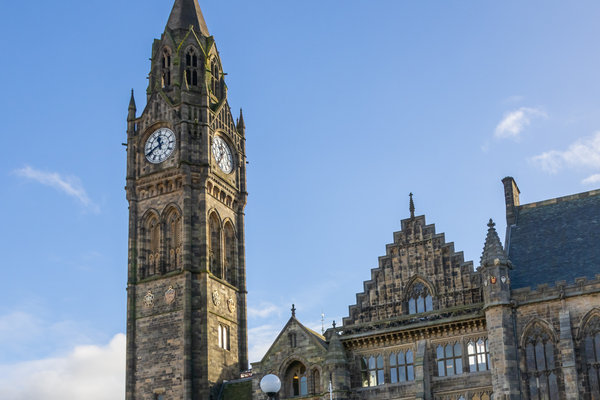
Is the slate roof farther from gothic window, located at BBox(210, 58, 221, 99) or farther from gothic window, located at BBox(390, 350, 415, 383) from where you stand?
gothic window, located at BBox(210, 58, 221, 99)

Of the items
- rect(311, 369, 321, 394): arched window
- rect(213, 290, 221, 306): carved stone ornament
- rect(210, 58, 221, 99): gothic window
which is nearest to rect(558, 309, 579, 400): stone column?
rect(311, 369, 321, 394): arched window

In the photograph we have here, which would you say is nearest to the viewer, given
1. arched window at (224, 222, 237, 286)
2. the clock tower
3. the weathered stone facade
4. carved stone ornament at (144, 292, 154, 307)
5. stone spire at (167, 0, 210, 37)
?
the weathered stone facade

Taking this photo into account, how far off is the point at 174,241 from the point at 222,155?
835 cm

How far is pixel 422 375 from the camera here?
147 ft

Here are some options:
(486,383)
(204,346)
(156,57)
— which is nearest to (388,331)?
(486,383)

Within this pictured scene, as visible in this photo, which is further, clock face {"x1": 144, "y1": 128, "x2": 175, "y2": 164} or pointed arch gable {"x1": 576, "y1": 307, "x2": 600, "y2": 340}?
clock face {"x1": 144, "y1": 128, "x2": 175, "y2": 164}

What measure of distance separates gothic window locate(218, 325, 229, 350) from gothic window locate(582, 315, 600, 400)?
25.8 metres

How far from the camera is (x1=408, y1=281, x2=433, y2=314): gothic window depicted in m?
47.5

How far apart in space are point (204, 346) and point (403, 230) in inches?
636

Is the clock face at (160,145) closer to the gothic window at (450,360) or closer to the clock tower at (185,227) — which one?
the clock tower at (185,227)

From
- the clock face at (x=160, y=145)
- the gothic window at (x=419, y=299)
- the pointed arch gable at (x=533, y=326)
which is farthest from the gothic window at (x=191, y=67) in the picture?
the pointed arch gable at (x=533, y=326)

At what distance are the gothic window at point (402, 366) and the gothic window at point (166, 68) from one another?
30.3 m

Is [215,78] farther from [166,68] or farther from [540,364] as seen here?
[540,364]

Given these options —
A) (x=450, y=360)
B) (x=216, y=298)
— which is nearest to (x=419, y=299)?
(x=450, y=360)
